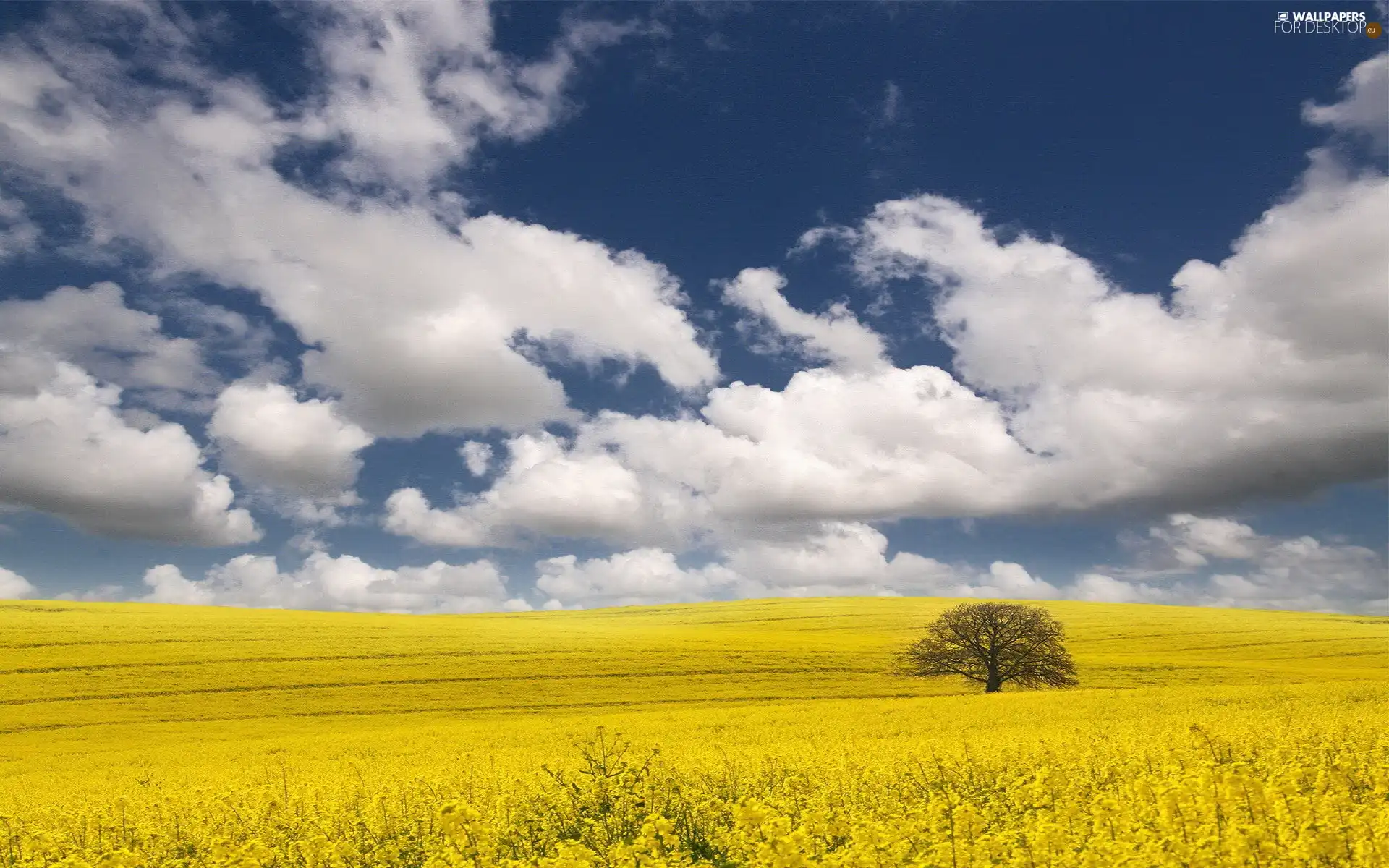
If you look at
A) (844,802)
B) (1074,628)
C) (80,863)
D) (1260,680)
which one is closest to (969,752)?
(844,802)

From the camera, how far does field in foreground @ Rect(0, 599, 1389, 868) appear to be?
21.2 ft

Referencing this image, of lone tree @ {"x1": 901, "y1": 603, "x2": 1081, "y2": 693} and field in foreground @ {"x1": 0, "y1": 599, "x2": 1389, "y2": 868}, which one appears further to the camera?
lone tree @ {"x1": 901, "y1": 603, "x2": 1081, "y2": 693}

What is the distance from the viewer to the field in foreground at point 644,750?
646cm

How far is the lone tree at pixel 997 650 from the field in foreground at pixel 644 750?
168 cm

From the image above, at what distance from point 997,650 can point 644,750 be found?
27.1 m

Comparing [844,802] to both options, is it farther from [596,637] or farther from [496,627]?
[496,627]

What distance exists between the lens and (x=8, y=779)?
21156mm

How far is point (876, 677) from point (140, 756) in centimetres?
2997

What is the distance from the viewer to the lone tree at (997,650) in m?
38.6

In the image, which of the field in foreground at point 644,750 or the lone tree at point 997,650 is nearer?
the field in foreground at point 644,750

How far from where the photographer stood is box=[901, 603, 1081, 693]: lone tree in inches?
1521

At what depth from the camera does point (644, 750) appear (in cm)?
1788

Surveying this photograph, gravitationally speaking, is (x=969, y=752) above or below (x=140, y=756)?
above

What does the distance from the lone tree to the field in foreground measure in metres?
1.68
